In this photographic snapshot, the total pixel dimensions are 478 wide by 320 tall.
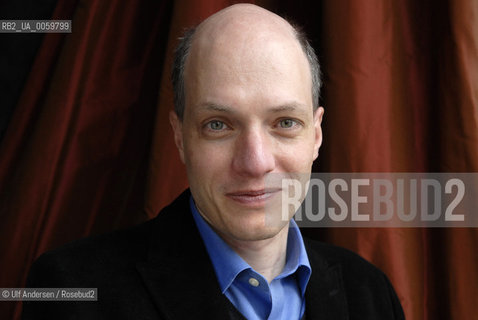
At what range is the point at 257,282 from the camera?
1066mm

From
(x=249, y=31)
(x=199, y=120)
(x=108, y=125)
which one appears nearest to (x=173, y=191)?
(x=108, y=125)

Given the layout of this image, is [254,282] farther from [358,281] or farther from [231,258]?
[358,281]

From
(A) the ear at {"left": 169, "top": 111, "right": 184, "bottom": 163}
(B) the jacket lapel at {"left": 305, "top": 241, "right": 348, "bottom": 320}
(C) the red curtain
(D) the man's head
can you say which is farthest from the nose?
(C) the red curtain

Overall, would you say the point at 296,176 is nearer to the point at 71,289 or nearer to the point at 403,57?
the point at 71,289

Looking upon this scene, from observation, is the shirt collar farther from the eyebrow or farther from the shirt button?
the eyebrow

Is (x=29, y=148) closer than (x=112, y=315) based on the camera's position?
No

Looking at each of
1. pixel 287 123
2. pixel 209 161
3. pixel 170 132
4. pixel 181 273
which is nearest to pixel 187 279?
pixel 181 273

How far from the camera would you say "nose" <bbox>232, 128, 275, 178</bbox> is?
3.26 feet

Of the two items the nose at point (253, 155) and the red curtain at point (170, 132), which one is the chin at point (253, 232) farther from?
the red curtain at point (170, 132)

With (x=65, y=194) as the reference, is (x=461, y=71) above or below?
above

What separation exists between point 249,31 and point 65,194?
79 cm

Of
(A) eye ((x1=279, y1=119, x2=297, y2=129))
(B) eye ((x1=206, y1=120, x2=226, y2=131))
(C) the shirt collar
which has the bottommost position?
(C) the shirt collar

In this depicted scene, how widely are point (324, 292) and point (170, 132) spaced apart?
62 cm

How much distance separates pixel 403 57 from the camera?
152 cm
